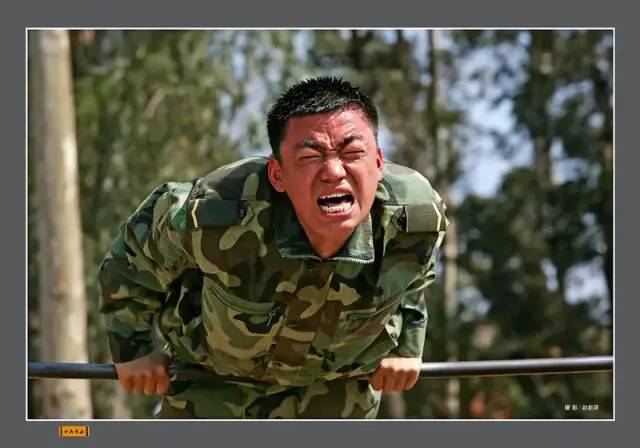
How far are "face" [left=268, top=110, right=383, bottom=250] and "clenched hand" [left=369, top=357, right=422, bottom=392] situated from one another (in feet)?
1.54

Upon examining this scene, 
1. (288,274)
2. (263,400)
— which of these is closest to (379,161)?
(288,274)

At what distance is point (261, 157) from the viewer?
8.09 ft

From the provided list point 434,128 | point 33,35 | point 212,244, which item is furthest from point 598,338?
point 212,244

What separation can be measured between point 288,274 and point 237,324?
0.17m

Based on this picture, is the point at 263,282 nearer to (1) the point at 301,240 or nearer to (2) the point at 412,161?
(1) the point at 301,240

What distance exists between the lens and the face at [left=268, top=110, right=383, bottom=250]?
226 centimetres

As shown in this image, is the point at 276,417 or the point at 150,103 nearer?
the point at 276,417

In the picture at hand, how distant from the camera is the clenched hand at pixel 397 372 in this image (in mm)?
2633

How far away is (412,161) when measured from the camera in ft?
28.5

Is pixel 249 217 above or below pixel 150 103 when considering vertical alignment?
below

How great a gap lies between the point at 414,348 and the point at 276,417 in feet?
1.25

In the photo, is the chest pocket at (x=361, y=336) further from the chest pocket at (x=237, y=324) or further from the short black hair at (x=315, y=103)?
the short black hair at (x=315, y=103)

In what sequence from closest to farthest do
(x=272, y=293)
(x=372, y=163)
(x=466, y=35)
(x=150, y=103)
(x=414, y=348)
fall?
1. (x=372, y=163)
2. (x=272, y=293)
3. (x=414, y=348)
4. (x=150, y=103)
5. (x=466, y=35)

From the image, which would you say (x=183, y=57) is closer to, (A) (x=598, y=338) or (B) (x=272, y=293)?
(A) (x=598, y=338)
